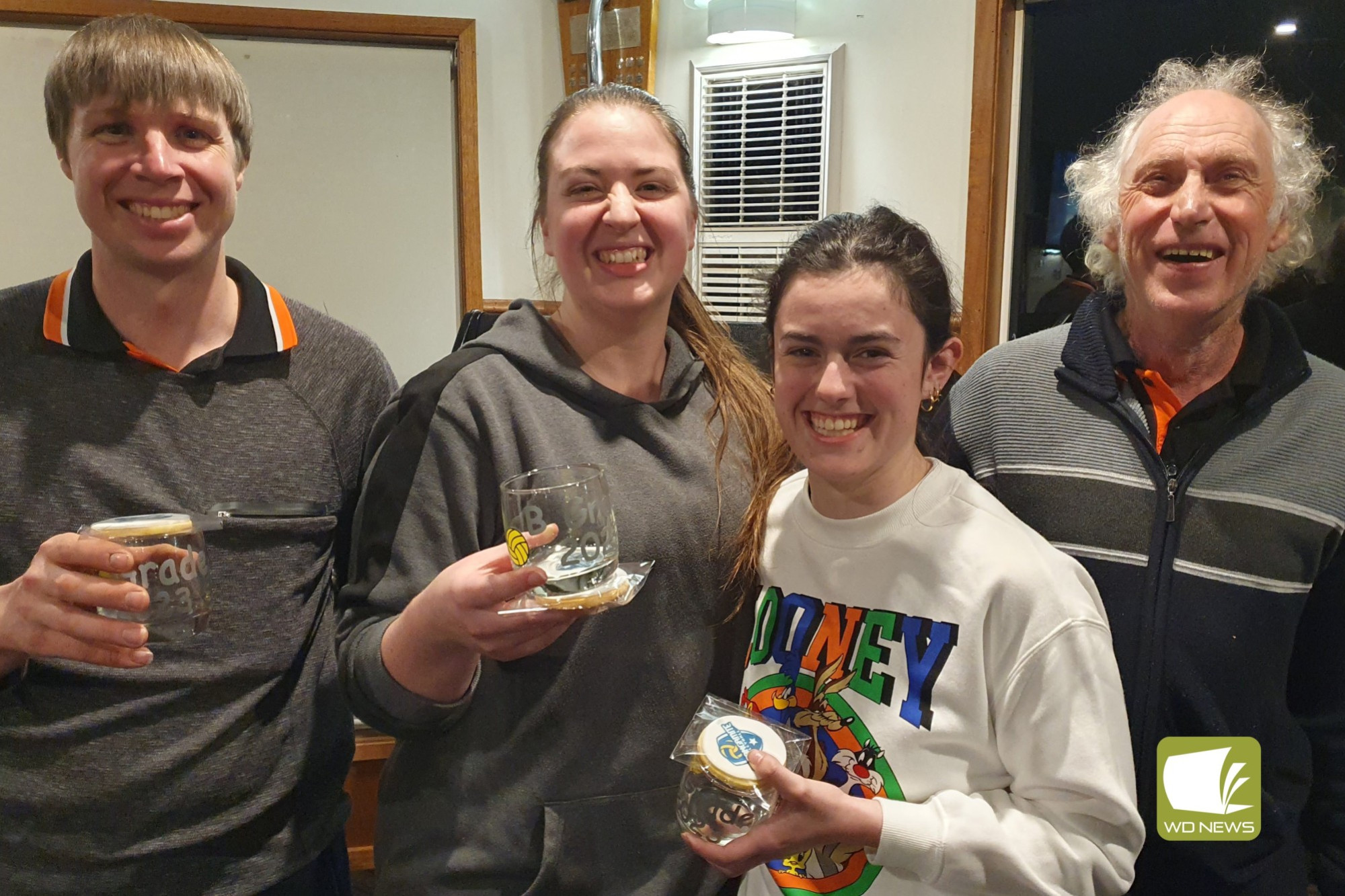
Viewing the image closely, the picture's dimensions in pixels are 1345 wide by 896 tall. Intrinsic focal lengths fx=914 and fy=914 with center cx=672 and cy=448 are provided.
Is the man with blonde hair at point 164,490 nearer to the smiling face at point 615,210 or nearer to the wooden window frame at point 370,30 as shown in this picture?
the smiling face at point 615,210

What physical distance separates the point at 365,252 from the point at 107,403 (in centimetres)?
202

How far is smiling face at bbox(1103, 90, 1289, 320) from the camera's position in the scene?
4.29 ft

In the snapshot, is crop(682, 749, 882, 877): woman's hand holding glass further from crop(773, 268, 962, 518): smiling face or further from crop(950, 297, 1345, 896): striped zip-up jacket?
crop(950, 297, 1345, 896): striped zip-up jacket

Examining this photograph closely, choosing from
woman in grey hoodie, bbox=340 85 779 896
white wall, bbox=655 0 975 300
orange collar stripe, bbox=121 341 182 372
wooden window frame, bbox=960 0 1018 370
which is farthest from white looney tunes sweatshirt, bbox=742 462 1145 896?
white wall, bbox=655 0 975 300

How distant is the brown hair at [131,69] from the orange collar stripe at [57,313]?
208mm

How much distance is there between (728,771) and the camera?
3.29 ft

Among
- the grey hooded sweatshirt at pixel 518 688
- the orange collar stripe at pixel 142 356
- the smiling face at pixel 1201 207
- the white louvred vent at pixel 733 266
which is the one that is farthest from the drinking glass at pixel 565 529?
the white louvred vent at pixel 733 266

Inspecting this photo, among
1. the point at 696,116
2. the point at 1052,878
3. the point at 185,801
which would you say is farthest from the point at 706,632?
the point at 696,116

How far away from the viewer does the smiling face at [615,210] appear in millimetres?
1299

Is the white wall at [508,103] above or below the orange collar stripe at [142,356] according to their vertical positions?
above

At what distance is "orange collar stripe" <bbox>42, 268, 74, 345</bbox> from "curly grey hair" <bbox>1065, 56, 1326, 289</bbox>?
5.25ft

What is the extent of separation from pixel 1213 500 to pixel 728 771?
0.82m

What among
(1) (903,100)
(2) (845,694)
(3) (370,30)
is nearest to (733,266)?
(1) (903,100)

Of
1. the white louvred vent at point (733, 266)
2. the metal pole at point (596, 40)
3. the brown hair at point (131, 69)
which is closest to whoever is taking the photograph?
the brown hair at point (131, 69)
